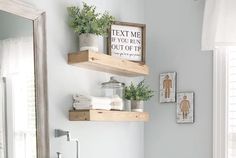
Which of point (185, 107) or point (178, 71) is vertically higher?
point (178, 71)

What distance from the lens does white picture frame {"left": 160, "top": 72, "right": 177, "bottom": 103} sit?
8.46 feet

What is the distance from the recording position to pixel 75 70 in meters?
2.08

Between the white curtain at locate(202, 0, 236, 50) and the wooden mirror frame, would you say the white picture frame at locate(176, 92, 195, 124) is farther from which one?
the wooden mirror frame

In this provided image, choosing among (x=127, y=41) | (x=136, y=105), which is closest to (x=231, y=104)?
(x=136, y=105)

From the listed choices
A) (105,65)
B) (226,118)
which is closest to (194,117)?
(226,118)

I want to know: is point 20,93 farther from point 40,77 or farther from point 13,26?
point 13,26

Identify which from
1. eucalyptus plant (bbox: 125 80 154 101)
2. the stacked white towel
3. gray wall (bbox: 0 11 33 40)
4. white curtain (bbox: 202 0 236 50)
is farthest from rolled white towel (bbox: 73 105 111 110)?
white curtain (bbox: 202 0 236 50)

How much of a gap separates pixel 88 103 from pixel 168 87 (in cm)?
86

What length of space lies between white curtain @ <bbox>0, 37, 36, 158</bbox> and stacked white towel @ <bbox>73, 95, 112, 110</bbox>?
319mm

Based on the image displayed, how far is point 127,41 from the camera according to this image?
2.38 metres

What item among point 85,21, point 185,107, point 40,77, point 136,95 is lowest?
point 185,107

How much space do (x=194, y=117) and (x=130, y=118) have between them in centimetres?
52

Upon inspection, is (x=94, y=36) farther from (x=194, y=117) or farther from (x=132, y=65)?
(x=194, y=117)

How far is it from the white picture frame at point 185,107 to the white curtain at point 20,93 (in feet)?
3.94
